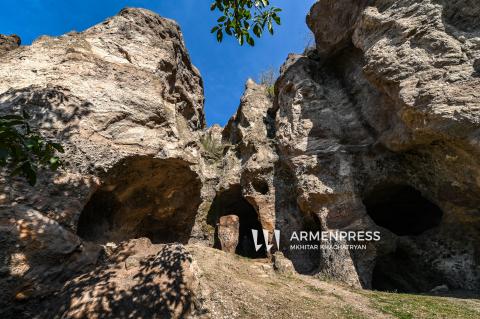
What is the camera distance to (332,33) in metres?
16.5

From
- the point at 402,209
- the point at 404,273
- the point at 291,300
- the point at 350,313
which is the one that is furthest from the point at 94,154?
the point at 402,209

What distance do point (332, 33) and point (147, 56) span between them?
10.4 metres

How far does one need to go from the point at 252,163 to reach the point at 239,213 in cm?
439

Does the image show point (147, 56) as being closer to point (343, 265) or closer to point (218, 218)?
point (218, 218)

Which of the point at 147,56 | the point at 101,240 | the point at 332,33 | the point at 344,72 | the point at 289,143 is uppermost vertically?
the point at 332,33

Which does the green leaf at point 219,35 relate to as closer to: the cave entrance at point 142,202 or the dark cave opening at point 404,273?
the cave entrance at point 142,202

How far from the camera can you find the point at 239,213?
63.9ft

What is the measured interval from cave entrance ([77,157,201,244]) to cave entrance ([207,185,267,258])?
5.51 metres

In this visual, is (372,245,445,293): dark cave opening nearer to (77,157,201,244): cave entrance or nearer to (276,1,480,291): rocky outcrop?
(276,1,480,291): rocky outcrop

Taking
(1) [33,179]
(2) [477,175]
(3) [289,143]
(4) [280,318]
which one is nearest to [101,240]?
(4) [280,318]

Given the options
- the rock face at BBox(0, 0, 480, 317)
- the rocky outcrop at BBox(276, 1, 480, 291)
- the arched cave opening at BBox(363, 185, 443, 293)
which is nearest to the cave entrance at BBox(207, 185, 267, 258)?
the rock face at BBox(0, 0, 480, 317)

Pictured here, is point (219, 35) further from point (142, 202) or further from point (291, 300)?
Answer: point (142, 202)

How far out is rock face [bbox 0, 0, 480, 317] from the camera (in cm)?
649

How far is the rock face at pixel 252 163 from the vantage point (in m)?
6.49
